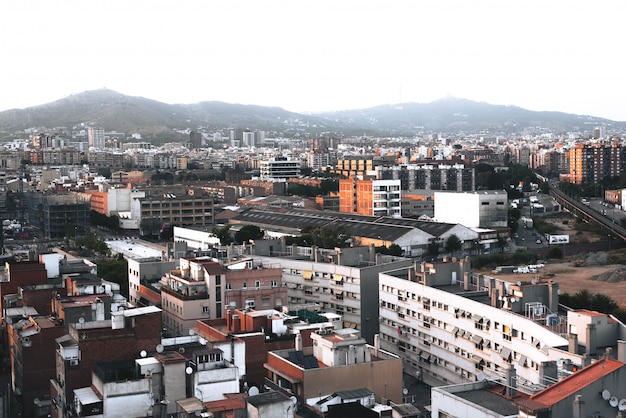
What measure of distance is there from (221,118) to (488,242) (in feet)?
554

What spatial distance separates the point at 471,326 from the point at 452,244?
1406cm

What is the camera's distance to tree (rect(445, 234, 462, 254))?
26.2 metres

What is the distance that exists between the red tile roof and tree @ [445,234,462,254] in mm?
18436

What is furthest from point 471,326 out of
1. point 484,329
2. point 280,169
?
point 280,169

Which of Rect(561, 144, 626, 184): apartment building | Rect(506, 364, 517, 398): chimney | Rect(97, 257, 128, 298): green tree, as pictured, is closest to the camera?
Rect(506, 364, 517, 398): chimney

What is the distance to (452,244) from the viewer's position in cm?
2622

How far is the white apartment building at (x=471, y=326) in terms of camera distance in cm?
1041

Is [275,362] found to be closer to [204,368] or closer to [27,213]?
[204,368]

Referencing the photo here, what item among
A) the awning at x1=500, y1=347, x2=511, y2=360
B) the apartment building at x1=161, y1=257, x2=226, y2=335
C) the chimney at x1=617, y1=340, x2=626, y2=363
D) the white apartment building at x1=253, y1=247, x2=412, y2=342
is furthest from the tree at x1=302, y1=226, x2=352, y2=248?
the chimney at x1=617, y1=340, x2=626, y2=363

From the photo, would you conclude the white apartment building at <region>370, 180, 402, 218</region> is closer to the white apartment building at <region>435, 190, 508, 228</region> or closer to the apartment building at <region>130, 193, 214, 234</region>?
the white apartment building at <region>435, 190, 508, 228</region>

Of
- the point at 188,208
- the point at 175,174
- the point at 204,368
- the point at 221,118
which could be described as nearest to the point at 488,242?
the point at 188,208

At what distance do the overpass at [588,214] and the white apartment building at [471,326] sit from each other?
62.1 feet

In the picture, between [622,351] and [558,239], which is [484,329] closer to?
[622,351]

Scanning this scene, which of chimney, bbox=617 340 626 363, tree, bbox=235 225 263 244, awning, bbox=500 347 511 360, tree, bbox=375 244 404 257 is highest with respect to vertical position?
chimney, bbox=617 340 626 363
